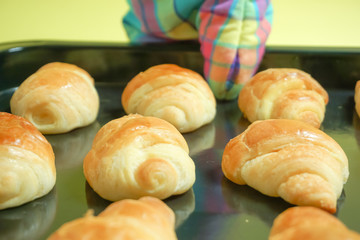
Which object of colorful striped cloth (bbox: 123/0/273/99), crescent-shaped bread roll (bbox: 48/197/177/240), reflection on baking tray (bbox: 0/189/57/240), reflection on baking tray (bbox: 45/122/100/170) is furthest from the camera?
colorful striped cloth (bbox: 123/0/273/99)

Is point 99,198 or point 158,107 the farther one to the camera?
point 158,107

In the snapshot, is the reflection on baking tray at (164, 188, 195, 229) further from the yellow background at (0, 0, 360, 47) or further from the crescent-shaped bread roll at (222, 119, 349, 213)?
the yellow background at (0, 0, 360, 47)

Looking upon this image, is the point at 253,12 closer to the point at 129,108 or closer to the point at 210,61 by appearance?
the point at 210,61

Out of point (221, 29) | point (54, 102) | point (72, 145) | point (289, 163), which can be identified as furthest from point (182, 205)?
point (221, 29)

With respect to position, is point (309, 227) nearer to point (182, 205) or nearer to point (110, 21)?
point (182, 205)

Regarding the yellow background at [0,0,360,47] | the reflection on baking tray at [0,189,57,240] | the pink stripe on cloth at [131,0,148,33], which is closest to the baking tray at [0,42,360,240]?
the reflection on baking tray at [0,189,57,240]

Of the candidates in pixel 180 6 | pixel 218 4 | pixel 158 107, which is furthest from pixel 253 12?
pixel 158 107
